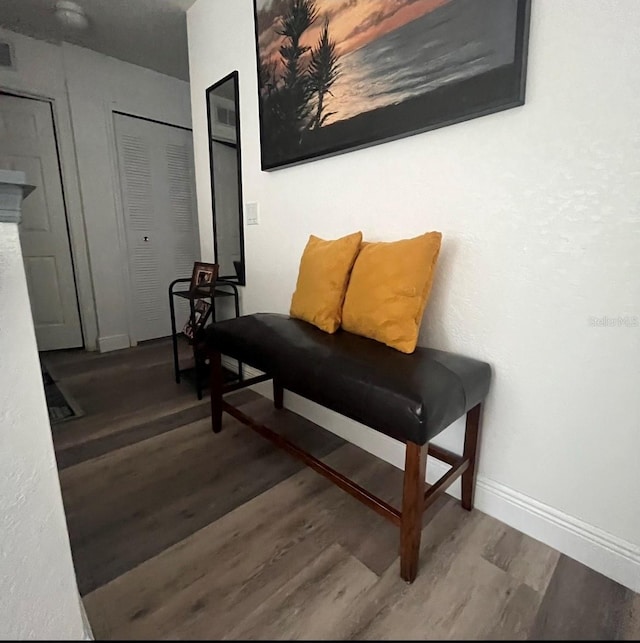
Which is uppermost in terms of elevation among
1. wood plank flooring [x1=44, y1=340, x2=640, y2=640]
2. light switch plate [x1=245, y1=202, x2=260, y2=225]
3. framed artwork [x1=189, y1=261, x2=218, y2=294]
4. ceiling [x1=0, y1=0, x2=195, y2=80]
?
ceiling [x1=0, y1=0, x2=195, y2=80]

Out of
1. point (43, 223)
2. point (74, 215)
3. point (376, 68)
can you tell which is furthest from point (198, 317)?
point (376, 68)

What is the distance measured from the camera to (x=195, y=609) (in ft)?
1.47

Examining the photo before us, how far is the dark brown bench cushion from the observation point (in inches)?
37.4

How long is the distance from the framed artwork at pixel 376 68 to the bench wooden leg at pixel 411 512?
3.50ft

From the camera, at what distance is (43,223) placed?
2.86 metres

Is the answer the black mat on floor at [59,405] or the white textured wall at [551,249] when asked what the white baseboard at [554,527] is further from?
the black mat on floor at [59,405]

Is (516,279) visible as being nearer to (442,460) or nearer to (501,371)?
(501,371)

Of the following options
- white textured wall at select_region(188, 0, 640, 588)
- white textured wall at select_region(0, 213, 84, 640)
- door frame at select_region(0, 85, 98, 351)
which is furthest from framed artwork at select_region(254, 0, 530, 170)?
door frame at select_region(0, 85, 98, 351)

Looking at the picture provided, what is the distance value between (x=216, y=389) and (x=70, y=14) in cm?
252

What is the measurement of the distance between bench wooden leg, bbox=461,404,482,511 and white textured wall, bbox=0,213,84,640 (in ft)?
3.75

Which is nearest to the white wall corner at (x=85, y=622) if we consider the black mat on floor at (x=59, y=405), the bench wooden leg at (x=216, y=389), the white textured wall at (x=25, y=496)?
the white textured wall at (x=25, y=496)

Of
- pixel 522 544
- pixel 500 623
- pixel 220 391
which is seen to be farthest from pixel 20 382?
pixel 522 544

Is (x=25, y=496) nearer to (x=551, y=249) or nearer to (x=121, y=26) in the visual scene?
(x=551, y=249)

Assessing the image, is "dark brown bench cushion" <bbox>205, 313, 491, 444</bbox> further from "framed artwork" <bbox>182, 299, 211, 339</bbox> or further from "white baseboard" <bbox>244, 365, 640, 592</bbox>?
"framed artwork" <bbox>182, 299, 211, 339</bbox>
